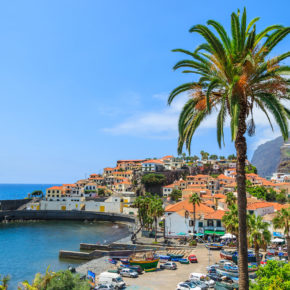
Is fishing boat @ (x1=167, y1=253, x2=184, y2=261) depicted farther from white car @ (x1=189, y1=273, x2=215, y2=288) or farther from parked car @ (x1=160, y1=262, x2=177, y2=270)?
white car @ (x1=189, y1=273, x2=215, y2=288)

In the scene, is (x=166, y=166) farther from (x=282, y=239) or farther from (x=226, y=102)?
(x=226, y=102)

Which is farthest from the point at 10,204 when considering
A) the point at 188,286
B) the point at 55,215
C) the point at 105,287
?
the point at 188,286

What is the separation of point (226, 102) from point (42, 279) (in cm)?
1566

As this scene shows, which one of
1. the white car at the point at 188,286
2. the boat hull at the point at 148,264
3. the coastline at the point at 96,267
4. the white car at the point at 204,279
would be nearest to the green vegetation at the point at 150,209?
the coastline at the point at 96,267

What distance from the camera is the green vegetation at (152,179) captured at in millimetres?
137000

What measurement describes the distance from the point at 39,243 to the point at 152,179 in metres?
71.4

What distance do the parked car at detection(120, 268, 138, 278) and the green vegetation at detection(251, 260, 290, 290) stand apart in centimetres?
2607

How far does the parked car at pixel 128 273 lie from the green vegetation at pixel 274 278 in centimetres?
2607

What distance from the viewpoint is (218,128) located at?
12195 millimetres

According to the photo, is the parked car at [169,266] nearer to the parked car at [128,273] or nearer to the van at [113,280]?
the parked car at [128,273]

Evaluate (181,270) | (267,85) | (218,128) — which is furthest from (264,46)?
(181,270)

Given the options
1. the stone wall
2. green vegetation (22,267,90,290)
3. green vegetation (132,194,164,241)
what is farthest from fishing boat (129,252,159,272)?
the stone wall

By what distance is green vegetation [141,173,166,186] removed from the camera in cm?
13700

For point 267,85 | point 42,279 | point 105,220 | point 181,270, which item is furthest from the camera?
point 105,220
